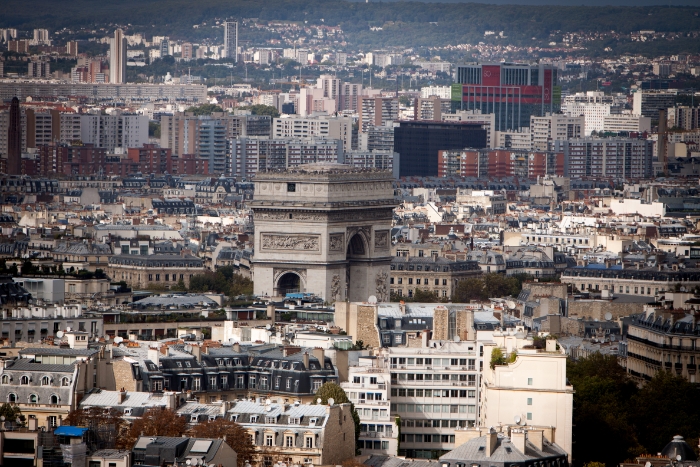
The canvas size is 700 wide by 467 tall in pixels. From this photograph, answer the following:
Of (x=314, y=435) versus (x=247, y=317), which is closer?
(x=314, y=435)

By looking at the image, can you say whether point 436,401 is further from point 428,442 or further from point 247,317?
point 247,317

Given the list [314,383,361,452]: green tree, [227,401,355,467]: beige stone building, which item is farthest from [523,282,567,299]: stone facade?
[227,401,355,467]: beige stone building

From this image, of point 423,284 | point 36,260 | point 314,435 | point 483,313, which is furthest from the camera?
point 423,284

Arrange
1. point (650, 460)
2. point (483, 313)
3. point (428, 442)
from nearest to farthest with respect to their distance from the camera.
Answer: point (650, 460), point (428, 442), point (483, 313)

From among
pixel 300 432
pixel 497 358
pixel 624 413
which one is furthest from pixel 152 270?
pixel 300 432

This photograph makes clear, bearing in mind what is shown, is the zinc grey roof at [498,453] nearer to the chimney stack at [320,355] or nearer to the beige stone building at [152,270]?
the chimney stack at [320,355]

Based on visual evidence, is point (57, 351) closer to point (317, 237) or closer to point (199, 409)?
point (199, 409)

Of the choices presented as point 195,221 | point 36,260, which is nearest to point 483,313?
point 36,260
